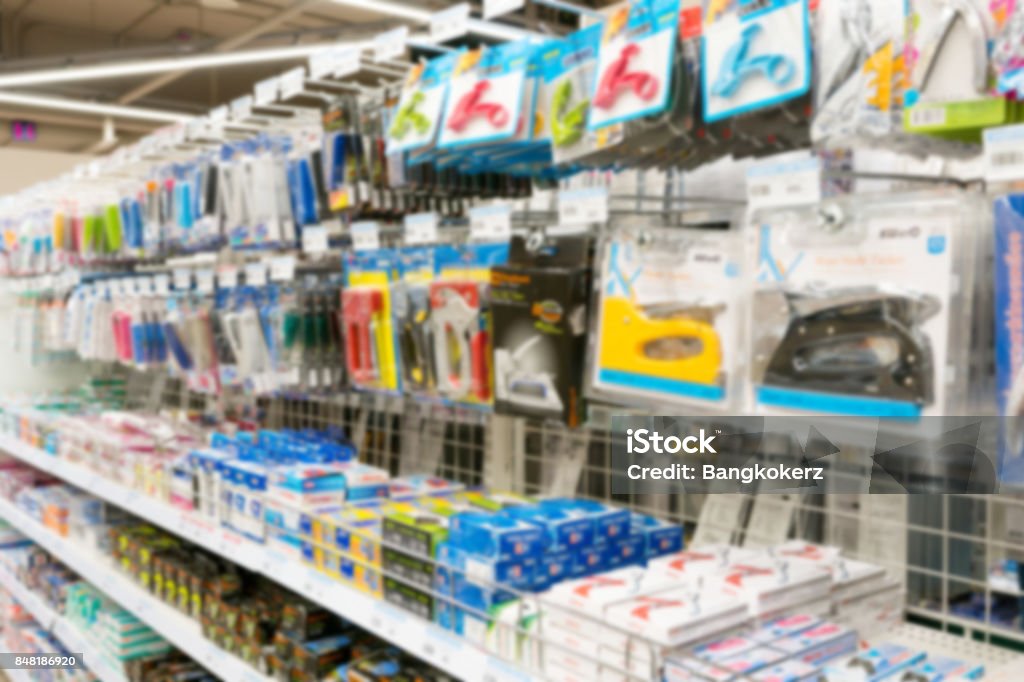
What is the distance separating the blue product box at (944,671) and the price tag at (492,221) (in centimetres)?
97

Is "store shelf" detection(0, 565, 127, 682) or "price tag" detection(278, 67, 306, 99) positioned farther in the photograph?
"store shelf" detection(0, 565, 127, 682)

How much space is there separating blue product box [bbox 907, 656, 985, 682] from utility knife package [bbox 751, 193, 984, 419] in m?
0.36

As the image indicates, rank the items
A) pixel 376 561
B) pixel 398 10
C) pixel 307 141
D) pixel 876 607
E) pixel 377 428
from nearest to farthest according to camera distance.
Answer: pixel 876 607, pixel 376 561, pixel 307 141, pixel 377 428, pixel 398 10

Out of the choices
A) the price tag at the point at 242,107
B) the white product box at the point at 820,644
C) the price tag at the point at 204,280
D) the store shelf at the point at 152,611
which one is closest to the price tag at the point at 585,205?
the white product box at the point at 820,644

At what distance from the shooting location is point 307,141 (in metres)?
2.47

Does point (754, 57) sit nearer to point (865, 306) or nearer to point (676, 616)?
point (865, 306)

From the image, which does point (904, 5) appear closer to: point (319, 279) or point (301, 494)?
point (301, 494)

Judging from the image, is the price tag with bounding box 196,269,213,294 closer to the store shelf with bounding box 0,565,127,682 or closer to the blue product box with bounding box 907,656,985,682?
the store shelf with bounding box 0,565,127,682

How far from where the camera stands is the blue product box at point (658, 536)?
1.70 meters

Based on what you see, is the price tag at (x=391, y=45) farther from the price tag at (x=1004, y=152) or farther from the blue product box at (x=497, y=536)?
the price tag at (x=1004, y=152)

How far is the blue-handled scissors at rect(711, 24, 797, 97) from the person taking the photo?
1.14 m

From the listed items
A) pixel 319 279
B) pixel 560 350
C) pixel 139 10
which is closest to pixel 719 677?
pixel 560 350

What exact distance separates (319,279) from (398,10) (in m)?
A: 3.38

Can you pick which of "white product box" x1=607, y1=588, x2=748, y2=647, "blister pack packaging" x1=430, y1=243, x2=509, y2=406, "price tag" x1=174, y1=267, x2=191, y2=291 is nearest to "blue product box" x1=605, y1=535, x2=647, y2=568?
"white product box" x1=607, y1=588, x2=748, y2=647
